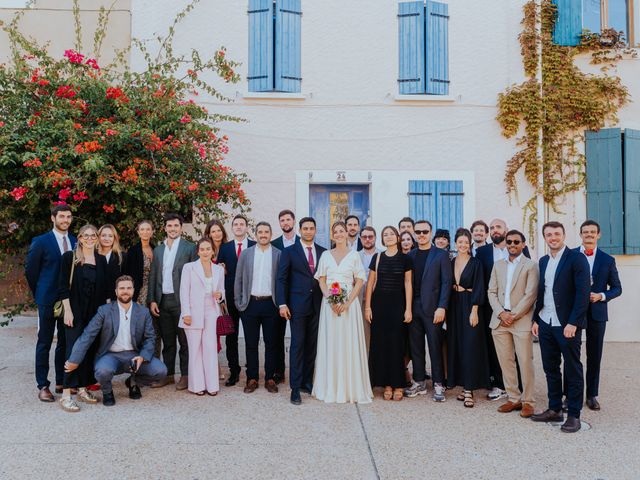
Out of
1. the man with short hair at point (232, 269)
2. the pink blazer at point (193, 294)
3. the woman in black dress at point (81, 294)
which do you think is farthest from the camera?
the man with short hair at point (232, 269)

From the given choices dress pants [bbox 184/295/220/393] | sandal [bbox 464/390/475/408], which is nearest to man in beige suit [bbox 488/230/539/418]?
sandal [bbox 464/390/475/408]

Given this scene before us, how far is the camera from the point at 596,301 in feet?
17.3

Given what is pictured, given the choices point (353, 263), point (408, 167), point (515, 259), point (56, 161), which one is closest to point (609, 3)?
point (408, 167)

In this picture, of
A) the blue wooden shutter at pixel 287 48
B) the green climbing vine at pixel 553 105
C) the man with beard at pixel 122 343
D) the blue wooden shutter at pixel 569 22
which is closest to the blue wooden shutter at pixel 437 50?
the green climbing vine at pixel 553 105

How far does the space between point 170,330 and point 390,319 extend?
2.51m

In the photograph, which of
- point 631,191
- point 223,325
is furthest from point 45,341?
point 631,191

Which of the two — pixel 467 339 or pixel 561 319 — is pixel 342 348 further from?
pixel 561 319

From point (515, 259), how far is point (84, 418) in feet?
14.4

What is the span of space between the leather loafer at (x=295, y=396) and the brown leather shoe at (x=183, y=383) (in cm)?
127

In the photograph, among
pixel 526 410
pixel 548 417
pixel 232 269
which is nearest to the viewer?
pixel 548 417

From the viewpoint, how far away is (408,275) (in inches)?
218

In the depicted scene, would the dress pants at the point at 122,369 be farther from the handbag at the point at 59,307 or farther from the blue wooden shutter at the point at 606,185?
the blue wooden shutter at the point at 606,185

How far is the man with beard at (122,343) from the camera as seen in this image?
17.1 feet

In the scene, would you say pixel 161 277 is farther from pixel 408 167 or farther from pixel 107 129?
pixel 408 167
